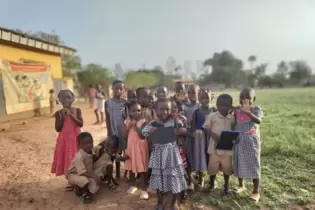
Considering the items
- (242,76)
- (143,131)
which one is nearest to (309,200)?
(143,131)

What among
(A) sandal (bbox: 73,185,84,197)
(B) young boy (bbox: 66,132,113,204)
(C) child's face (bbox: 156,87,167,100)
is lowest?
(A) sandal (bbox: 73,185,84,197)

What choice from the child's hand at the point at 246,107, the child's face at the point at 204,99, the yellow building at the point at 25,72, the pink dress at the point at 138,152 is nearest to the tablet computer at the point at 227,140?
the child's hand at the point at 246,107

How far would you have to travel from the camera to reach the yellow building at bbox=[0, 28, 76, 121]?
31.3 feet

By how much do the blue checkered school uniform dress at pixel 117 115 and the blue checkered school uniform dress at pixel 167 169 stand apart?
1.00 meters

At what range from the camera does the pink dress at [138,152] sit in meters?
3.66

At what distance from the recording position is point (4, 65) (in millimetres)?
9664

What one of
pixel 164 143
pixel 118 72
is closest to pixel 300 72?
pixel 118 72

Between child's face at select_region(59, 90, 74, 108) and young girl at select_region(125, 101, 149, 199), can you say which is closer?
young girl at select_region(125, 101, 149, 199)

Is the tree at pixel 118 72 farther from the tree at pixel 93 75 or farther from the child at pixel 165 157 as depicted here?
the child at pixel 165 157

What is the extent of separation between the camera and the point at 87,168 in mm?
3777

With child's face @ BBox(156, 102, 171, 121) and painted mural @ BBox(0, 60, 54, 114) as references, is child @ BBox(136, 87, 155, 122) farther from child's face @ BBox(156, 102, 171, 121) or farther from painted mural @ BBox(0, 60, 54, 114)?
painted mural @ BBox(0, 60, 54, 114)

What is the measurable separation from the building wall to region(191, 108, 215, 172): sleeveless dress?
7.91 m

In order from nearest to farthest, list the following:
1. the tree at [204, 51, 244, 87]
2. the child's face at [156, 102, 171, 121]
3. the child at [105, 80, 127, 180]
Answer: the child's face at [156, 102, 171, 121], the child at [105, 80, 127, 180], the tree at [204, 51, 244, 87]

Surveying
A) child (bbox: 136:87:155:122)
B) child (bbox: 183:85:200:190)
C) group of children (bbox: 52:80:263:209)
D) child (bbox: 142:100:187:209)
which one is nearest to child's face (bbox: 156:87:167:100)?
group of children (bbox: 52:80:263:209)
